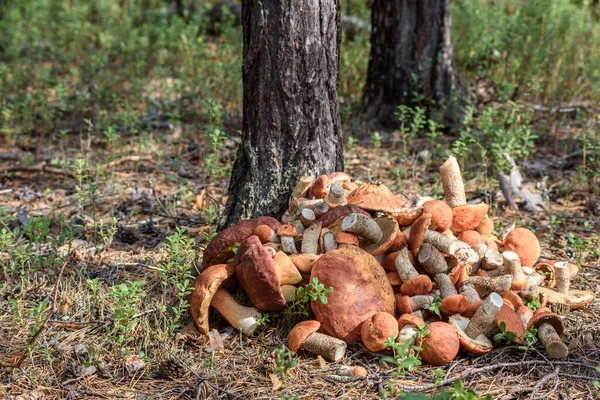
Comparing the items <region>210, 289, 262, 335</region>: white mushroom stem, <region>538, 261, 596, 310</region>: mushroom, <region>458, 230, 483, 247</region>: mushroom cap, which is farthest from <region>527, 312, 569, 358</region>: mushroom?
<region>210, 289, 262, 335</region>: white mushroom stem

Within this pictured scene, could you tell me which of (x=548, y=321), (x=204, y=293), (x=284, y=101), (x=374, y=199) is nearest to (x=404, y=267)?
(x=374, y=199)

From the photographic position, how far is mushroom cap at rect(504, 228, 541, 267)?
3.64m

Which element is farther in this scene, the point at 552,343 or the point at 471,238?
the point at 471,238

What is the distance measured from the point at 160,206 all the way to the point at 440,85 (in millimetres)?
3423

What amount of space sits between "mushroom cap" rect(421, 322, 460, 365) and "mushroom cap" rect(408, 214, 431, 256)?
0.47m

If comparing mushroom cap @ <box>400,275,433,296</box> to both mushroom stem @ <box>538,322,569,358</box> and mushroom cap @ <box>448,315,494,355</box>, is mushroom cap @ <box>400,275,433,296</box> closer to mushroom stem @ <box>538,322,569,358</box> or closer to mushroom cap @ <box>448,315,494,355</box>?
mushroom cap @ <box>448,315,494,355</box>

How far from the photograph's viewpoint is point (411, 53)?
674 centimetres

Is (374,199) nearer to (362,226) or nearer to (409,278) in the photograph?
(362,226)

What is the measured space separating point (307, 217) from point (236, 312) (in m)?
0.67

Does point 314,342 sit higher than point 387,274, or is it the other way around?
point 387,274

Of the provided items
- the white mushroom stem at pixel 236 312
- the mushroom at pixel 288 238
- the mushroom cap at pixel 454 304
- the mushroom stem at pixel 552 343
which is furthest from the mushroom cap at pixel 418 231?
the white mushroom stem at pixel 236 312

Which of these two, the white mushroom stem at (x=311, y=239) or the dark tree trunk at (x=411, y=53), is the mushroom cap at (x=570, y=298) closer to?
the white mushroom stem at (x=311, y=239)

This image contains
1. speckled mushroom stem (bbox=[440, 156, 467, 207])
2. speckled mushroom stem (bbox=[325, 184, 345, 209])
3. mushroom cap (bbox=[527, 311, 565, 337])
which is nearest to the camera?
mushroom cap (bbox=[527, 311, 565, 337])

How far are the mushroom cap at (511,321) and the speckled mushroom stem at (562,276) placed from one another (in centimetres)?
55
